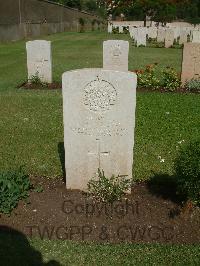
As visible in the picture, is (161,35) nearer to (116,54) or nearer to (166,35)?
(166,35)

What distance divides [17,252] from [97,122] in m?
1.71

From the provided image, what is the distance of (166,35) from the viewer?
27.4 m

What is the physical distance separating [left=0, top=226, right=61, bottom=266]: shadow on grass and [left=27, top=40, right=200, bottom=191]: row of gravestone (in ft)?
3.67

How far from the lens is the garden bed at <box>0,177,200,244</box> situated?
159 inches

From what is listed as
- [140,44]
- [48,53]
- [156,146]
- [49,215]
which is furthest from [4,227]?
[140,44]

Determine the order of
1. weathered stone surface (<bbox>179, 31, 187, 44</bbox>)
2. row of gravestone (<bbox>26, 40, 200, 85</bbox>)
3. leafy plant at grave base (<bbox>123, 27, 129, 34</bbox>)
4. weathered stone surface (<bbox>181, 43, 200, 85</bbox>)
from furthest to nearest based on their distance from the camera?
leafy plant at grave base (<bbox>123, 27, 129, 34</bbox>) < weathered stone surface (<bbox>179, 31, 187, 44</bbox>) < row of gravestone (<bbox>26, 40, 200, 85</bbox>) < weathered stone surface (<bbox>181, 43, 200, 85</bbox>)

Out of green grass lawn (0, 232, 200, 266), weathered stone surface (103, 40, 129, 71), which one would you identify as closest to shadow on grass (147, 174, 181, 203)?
green grass lawn (0, 232, 200, 266)

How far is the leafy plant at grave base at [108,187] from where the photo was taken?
4590mm

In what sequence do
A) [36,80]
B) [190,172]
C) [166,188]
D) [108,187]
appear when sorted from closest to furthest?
[190,172]
[108,187]
[166,188]
[36,80]

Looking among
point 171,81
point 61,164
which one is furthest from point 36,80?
point 61,164

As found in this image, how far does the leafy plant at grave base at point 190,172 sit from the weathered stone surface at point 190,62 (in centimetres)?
783

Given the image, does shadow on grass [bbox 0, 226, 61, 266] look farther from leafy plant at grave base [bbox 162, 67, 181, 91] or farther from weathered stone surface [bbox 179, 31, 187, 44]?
weathered stone surface [bbox 179, 31, 187, 44]

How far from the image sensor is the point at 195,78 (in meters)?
11.8

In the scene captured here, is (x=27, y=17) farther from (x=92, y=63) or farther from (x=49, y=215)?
(x=49, y=215)
